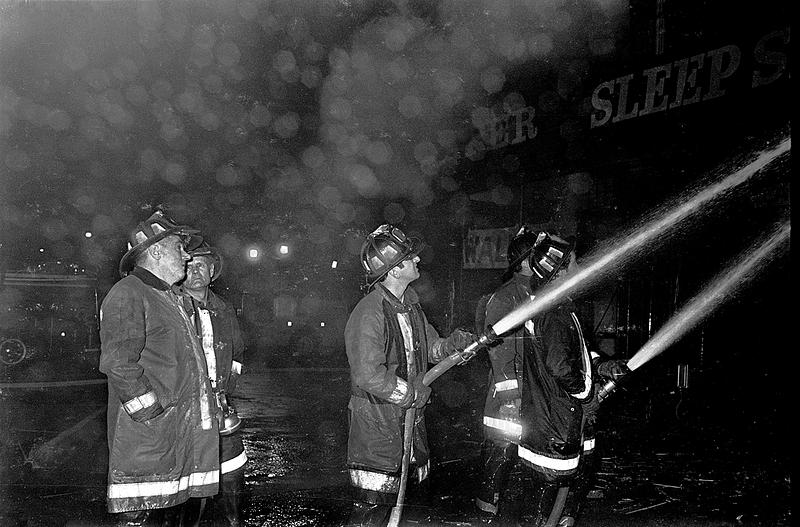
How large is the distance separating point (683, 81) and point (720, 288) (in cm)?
388

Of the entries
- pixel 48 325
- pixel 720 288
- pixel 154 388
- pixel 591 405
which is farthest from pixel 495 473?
pixel 48 325

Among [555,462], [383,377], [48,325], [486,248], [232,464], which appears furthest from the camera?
[48,325]

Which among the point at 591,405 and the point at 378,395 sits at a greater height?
the point at 378,395

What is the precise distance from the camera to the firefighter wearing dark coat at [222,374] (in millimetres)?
4406

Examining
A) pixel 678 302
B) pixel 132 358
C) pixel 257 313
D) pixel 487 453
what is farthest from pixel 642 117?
pixel 257 313

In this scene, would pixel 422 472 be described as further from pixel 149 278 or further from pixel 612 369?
pixel 149 278

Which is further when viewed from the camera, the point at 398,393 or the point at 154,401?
the point at 398,393

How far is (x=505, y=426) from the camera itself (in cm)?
495

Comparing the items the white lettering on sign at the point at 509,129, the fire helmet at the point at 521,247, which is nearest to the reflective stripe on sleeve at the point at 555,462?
the fire helmet at the point at 521,247

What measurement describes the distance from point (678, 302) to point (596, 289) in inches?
61.1

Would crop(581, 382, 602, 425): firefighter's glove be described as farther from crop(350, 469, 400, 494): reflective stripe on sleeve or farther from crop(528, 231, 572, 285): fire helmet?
crop(350, 469, 400, 494): reflective stripe on sleeve

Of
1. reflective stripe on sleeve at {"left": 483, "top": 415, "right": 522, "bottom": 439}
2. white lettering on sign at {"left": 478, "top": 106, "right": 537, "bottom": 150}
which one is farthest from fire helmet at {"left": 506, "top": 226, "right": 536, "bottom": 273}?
white lettering on sign at {"left": 478, "top": 106, "right": 537, "bottom": 150}

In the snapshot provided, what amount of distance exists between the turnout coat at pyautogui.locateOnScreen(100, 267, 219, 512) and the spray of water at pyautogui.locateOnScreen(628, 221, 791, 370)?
809 centimetres

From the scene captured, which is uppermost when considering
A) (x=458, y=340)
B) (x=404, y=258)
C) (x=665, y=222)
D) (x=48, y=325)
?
(x=665, y=222)
